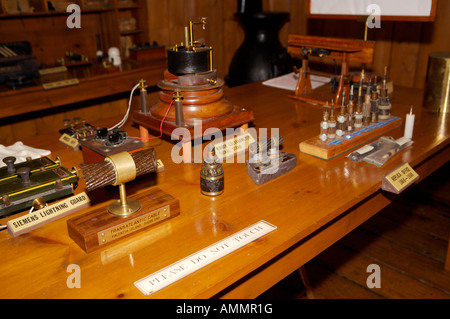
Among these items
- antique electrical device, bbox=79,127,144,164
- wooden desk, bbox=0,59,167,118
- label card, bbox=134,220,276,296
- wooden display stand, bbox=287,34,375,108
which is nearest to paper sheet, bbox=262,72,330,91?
wooden display stand, bbox=287,34,375,108

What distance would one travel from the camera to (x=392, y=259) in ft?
8.13

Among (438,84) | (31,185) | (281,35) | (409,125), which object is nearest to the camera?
(31,185)

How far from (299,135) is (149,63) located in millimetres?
2221

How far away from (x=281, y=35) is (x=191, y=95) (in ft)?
9.77

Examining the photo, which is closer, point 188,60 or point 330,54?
point 188,60

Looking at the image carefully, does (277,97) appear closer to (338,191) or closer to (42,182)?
(338,191)

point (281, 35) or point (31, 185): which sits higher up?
point (281, 35)

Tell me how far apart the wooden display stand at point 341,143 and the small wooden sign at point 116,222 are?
0.67 m

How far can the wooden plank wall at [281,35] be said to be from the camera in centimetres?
325

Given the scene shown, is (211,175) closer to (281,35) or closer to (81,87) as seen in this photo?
(81,87)

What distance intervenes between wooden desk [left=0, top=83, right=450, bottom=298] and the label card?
2cm

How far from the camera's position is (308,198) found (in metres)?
1.35

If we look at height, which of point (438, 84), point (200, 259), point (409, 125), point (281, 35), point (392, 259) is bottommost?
point (392, 259)

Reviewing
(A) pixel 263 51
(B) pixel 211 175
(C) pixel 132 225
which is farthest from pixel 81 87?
(C) pixel 132 225
